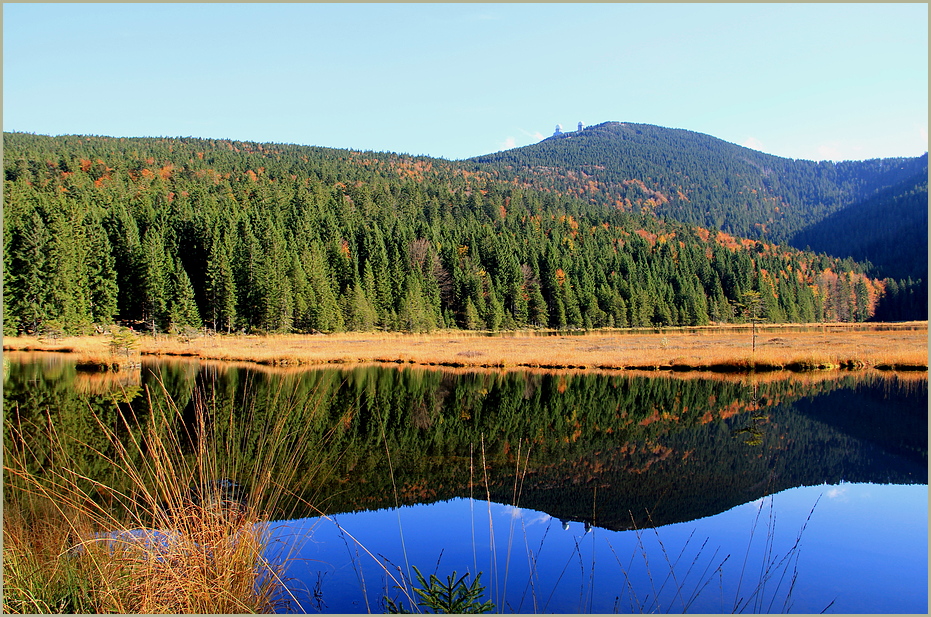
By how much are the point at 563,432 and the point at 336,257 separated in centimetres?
6627

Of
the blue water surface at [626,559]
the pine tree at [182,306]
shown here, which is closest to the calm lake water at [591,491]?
the blue water surface at [626,559]

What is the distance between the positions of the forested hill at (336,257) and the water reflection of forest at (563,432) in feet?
118

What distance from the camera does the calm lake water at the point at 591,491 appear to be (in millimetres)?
6859

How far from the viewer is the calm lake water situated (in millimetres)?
6859

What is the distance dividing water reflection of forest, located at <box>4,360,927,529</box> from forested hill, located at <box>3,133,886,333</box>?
3595 cm

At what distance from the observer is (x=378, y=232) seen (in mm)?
85750

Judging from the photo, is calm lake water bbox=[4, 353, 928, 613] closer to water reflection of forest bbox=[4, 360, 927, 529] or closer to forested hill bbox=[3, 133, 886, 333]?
water reflection of forest bbox=[4, 360, 927, 529]

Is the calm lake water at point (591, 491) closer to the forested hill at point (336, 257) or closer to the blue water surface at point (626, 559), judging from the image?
the blue water surface at point (626, 559)

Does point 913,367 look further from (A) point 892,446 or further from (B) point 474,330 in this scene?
(B) point 474,330

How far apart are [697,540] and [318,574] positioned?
5.26m

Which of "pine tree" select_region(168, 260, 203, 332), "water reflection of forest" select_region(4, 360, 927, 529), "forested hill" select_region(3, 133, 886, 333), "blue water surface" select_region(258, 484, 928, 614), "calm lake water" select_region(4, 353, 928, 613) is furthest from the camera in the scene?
"pine tree" select_region(168, 260, 203, 332)

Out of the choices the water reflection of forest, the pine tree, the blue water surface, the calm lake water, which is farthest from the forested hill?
the blue water surface

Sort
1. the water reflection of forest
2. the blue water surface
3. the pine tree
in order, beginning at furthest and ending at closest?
1. the pine tree
2. the water reflection of forest
3. the blue water surface

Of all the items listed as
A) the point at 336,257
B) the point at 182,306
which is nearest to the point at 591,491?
the point at 182,306
